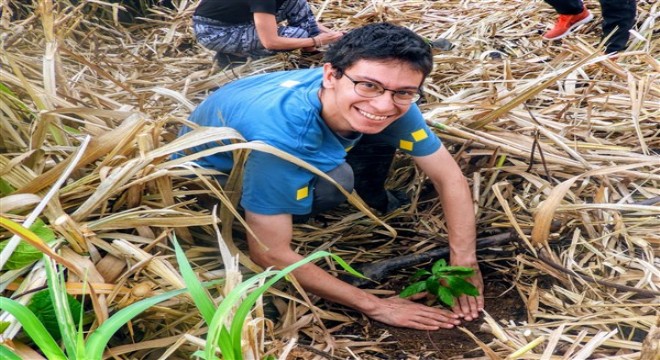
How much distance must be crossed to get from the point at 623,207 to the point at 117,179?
1.26m

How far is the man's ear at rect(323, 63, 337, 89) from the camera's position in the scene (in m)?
1.88

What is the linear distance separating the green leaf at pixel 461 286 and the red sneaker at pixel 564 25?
5.58ft

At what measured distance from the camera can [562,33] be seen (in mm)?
3318

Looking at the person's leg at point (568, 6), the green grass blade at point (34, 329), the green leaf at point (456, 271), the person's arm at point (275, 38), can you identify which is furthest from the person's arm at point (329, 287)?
the person's leg at point (568, 6)

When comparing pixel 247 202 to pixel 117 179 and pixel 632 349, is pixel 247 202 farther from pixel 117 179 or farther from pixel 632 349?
pixel 632 349

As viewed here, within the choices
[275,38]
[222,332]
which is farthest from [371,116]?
[275,38]

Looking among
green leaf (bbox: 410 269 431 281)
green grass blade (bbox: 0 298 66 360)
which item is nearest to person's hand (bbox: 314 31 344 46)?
green leaf (bbox: 410 269 431 281)

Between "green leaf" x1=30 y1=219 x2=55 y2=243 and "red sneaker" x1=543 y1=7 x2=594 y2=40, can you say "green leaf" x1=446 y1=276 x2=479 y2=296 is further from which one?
"red sneaker" x1=543 y1=7 x2=594 y2=40

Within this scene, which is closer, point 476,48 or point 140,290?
point 140,290

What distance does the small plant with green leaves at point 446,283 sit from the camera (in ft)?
6.56

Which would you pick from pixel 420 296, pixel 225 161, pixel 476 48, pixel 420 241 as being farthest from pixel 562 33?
pixel 225 161

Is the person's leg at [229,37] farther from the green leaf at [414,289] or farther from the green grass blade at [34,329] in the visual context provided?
the green grass blade at [34,329]

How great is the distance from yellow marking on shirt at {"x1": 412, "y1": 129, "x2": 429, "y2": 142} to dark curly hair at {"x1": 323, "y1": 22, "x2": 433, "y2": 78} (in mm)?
255

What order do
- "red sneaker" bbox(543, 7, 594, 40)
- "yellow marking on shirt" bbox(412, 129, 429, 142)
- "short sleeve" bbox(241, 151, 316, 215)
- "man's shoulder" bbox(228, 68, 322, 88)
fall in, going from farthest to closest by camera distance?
1. "red sneaker" bbox(543, 7, 594, 40)
2. "yellow marking on shirt" bbox(412, 129, 429, 142)
3. "man's shoulder" bbox(228, 68, 322, 88)
4. "short sleeve" bbox(241, 151, 316, 215)
